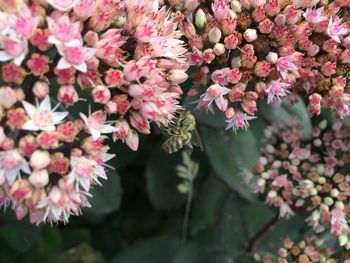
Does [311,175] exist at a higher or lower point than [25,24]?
lower

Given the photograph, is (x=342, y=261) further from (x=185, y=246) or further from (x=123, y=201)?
(x=123, y=201)

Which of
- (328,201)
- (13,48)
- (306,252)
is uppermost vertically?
(13,48)

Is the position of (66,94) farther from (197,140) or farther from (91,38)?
(197,140)

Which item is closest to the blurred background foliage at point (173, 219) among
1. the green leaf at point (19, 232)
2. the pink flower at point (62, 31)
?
the green leaf at point (19, 232)

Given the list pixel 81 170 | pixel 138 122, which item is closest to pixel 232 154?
pixel 138 122

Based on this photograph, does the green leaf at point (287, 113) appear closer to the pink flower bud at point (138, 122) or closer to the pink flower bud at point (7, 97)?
the pink flower bud at point (138, 122)

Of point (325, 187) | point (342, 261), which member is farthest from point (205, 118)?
point (342, 261)

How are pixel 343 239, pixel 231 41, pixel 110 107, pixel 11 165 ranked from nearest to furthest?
pixel 11 165 < pixel 110 107 < pixel 231 41 < pixel 343 239

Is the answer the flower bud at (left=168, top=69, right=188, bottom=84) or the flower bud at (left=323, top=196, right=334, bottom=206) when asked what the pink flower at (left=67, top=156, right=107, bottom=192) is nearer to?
the flower bud at (left=168, top=69, right=188, bottom=84)
